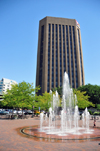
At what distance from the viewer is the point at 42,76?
70875mm

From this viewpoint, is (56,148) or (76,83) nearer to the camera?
(56,148)

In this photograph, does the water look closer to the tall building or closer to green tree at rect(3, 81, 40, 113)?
green tree at rect(3, 81, 40, 113)

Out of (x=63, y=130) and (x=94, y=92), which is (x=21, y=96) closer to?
(x=63, y=130)

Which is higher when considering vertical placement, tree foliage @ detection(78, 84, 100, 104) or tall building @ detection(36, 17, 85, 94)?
tall building @ detection(36, 17, 85, 94)

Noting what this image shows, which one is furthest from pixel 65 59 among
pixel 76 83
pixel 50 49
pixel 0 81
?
pixel 0 81

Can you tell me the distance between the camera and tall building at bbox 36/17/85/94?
69500 millimetres

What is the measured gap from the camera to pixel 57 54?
72688 mm

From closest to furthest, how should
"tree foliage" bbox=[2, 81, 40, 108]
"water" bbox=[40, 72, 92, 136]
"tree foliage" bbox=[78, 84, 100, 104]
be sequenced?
1. "water" bbox=[40, 72, 92, 136]
2. "tree foliage" bbox=[2, 81, 40, 108]
3. "tree foliage" bbox=[78, 84, 100, 104]

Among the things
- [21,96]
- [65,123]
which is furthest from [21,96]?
[65,123]

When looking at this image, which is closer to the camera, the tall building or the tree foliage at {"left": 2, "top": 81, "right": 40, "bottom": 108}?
the tree foliage at {"left": 2, "top": 81, "right": 40, "bottom": 108}

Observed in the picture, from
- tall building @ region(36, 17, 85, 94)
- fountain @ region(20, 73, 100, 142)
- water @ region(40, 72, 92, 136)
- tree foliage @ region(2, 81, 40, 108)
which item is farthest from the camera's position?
tall building @ region(36, 17, 85, 94)

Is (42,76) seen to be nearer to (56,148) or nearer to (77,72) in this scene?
(77,72)

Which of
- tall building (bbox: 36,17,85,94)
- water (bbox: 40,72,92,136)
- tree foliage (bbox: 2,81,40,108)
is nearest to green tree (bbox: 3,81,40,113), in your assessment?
tree foliage (bbox: 2,81,40,108)

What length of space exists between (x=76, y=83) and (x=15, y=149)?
212 ft
